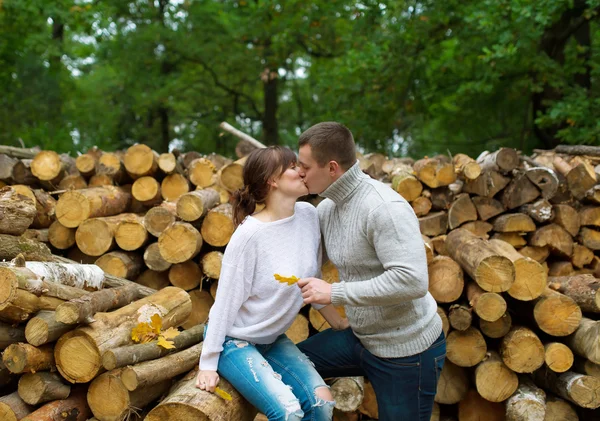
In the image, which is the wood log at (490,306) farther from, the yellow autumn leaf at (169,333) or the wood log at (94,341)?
the wood log at (94,341)

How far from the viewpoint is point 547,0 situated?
→ 7.03m

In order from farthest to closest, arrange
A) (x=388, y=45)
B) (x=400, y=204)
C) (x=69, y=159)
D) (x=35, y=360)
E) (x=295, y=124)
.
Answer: (x=295, y=124), (x=388, y=45), (x=69, y=159), (x=35, y=360), (x=400, y=204)

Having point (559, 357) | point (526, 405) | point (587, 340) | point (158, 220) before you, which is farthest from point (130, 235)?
point (587, 340)

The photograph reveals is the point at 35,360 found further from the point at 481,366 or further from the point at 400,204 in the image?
the point at 481,366

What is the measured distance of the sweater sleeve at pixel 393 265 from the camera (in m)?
2.32

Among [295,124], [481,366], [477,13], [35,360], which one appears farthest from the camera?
[295,124]

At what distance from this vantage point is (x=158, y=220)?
4355 millimetres

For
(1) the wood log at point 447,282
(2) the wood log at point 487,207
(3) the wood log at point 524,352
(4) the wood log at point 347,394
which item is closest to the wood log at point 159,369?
(4) the wood log at point 347,394

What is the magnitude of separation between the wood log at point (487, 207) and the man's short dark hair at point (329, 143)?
2564mm

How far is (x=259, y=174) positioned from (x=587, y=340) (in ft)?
8.01

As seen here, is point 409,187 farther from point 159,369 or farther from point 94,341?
point 94,341

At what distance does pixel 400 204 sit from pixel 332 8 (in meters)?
10.7

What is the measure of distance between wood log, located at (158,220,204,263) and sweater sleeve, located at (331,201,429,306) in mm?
1914

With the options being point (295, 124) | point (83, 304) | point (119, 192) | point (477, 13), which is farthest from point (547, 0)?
point (295, 124)
